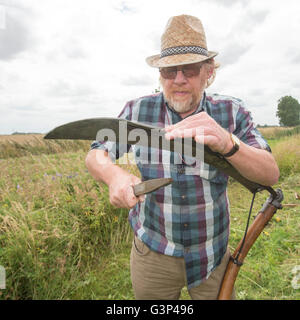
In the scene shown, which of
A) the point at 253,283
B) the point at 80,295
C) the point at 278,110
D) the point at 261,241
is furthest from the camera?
the point at 278,110

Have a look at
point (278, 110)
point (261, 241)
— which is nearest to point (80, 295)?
point (261, 241)

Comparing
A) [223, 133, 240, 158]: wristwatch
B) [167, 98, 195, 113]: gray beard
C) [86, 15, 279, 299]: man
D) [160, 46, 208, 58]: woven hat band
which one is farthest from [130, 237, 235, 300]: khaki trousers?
[160, 46, 208, 58]: woven hat band

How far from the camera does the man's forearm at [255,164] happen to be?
137 centimetres

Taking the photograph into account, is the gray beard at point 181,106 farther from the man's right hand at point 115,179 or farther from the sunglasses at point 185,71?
the man's right hand at point 115,179

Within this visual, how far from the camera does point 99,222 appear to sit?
3.89m

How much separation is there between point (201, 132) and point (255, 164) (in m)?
0.49

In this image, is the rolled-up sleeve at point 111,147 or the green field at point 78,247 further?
the green field at point 78,247

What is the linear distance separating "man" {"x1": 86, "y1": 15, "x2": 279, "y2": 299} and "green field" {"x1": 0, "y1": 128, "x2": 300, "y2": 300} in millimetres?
1554

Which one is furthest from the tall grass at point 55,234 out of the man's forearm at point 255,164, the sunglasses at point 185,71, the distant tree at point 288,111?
the distant tree at point 288,111

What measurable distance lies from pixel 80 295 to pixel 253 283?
2767 mm

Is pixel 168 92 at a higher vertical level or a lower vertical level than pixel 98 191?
higher

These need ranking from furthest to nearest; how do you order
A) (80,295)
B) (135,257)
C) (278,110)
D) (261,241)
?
(278,110), (261,241), (80,295), (135,257)

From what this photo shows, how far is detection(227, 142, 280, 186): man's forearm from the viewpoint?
137 centimetres
